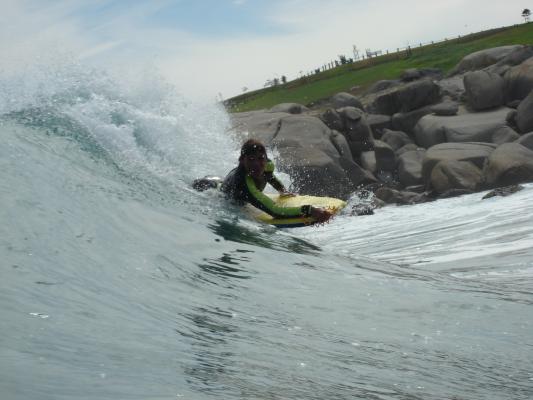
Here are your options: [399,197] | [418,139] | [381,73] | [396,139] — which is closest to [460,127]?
[418,139]

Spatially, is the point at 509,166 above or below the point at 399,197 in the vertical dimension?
above

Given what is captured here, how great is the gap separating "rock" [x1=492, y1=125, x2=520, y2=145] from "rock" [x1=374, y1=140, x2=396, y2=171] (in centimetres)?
252

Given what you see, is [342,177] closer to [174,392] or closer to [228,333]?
[228,333]

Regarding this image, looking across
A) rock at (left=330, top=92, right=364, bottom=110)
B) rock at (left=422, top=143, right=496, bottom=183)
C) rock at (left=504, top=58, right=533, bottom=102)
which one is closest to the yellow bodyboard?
rock at (left=422, top=143, right=496, bottom=183)

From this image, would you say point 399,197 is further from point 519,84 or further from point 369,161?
point 519,84

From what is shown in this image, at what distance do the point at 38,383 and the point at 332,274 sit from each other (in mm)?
3719

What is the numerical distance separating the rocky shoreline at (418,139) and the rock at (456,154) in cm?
2

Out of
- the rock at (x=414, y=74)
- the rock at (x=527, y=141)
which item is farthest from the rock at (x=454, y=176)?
the rock at (x=414, y=74)

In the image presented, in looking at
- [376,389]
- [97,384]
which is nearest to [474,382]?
[376,389]

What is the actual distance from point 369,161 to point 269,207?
11.6 m

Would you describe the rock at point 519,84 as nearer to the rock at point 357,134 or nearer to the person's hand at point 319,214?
the rock at point 357,134

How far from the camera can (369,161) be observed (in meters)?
20.0

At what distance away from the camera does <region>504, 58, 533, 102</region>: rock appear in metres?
21.5

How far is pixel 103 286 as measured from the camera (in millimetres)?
4113
